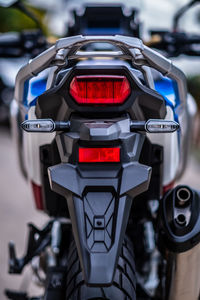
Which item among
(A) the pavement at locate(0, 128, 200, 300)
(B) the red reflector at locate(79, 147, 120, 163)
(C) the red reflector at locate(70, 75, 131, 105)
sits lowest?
(A) the pavement at locate(0, 128, 200, 300)

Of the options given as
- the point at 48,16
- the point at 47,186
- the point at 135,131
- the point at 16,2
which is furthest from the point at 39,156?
the point at 48,16

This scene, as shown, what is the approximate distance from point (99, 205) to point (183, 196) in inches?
15.3

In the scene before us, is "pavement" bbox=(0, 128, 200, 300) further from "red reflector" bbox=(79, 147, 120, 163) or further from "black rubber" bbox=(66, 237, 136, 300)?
"red reflector" bbox=(79, 147, 120, 163)

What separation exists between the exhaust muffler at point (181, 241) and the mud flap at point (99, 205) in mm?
259

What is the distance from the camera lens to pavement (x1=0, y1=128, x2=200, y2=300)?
2.72 meters

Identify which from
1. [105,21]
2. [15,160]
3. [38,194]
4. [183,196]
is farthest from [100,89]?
[15,160]

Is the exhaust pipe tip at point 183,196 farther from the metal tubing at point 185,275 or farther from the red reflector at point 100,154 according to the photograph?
the red reflector at point 100,154

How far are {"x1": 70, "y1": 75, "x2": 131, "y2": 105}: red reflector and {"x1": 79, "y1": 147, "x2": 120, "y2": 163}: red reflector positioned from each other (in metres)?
0.15

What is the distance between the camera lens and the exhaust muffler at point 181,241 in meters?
1.42

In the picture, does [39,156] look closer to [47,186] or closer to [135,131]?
[47,186]

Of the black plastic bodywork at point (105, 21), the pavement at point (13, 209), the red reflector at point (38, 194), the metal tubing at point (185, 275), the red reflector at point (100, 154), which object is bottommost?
the pavement at point (13, 209)

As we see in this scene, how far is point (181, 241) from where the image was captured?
1.41 metres

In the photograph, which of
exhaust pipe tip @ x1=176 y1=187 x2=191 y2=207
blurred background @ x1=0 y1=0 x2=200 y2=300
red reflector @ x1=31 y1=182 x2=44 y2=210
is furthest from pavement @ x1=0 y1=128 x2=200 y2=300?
exhaust pipe tip @ x1=176 y1=187 x2=191 y2=207

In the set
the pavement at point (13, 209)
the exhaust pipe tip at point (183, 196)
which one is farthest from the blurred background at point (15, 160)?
the exhaust pipe tip at point (183, 196)
